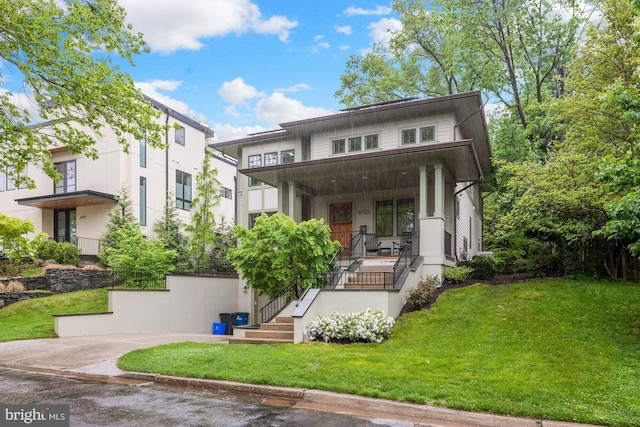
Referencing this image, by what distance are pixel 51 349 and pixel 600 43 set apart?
55.6 feet

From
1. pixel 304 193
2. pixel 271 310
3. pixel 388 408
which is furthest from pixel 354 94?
pixel 388 408

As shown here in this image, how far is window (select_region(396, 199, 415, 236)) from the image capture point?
17.8 m

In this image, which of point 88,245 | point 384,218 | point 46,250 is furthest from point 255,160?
point 46,250

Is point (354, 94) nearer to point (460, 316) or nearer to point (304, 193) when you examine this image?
point (304, 193)

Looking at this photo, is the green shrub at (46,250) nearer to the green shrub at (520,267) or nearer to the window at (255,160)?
the window at (255,160)

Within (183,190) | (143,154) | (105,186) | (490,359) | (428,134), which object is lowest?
(490,359)

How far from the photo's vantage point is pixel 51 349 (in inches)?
452

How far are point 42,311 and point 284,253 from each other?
9840 millimetres

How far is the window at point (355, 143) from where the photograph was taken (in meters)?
18.4

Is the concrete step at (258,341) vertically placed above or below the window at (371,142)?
below

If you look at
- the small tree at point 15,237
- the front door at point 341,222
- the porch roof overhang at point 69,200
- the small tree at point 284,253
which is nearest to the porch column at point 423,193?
the small tree at point 284,253

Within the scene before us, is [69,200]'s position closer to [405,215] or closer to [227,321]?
[227,321]

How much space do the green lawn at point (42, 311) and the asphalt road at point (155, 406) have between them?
6203mm

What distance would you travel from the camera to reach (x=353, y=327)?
34.1 feet
